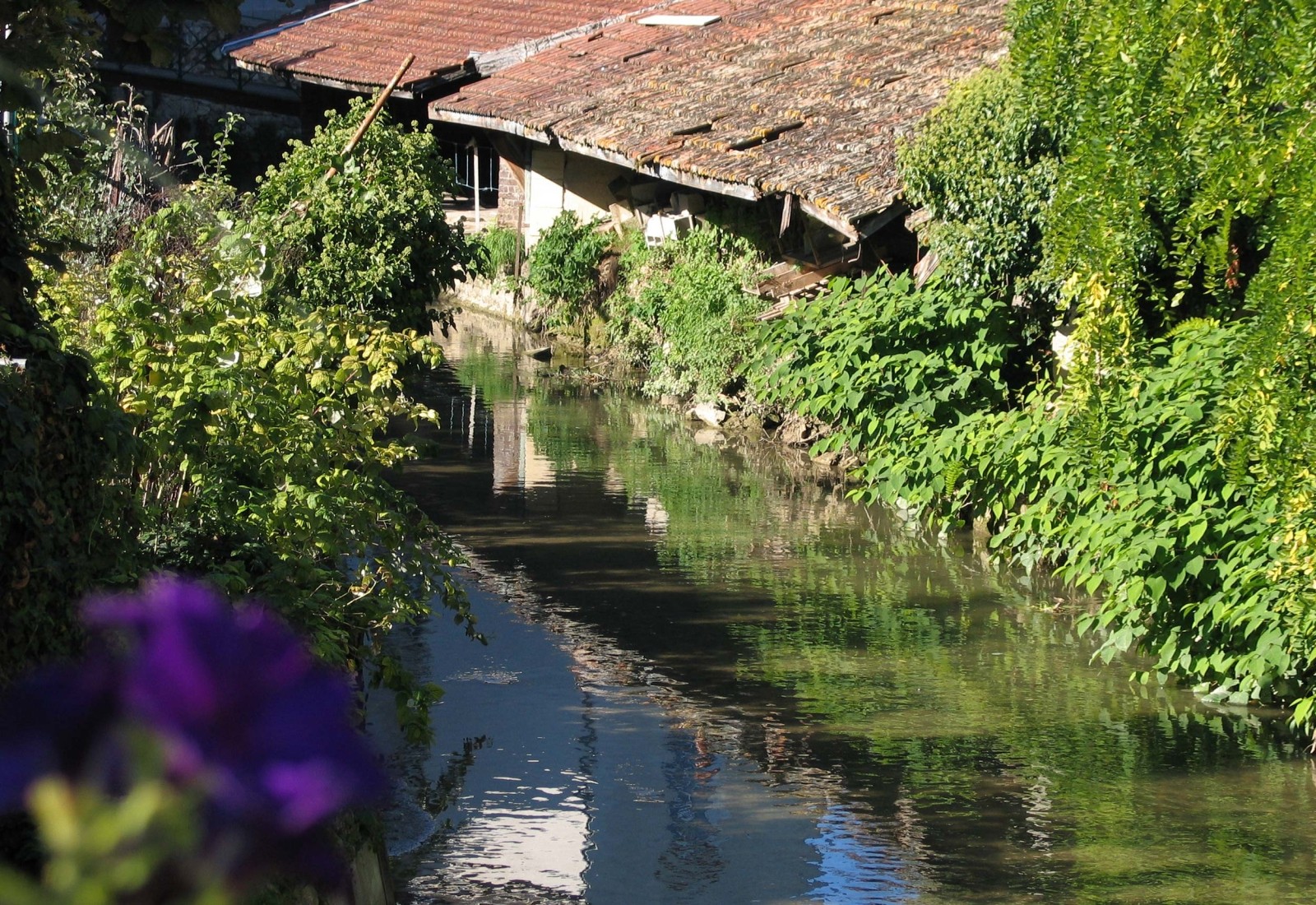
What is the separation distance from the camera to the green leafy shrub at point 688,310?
14531 mm

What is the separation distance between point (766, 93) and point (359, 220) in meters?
6.56

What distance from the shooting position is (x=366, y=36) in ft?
81.7

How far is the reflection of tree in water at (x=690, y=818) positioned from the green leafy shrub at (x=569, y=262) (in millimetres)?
12756

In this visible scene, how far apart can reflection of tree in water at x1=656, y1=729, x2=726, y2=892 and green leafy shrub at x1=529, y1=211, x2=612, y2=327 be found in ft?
41.8

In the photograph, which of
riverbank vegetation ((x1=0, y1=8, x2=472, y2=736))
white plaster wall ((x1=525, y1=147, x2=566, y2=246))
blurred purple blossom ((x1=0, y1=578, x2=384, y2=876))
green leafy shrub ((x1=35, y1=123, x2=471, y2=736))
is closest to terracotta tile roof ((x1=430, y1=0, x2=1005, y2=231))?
white plaster wall ((x1=525, y1=147, x2=566, y2=246))

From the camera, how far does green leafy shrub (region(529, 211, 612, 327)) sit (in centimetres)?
1909

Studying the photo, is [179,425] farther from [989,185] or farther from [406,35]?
[406,35]

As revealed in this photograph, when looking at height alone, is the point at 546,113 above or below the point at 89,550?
above

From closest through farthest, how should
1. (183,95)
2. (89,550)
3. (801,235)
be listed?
(89,550) < (801,235) < (183,95)

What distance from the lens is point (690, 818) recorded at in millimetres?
6082

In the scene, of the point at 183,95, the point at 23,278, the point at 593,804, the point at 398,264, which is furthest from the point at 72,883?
the point at 183,95

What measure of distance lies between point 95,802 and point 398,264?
35.3 feet

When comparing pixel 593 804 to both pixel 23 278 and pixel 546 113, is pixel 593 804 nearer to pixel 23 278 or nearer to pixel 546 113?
pixel 23 278

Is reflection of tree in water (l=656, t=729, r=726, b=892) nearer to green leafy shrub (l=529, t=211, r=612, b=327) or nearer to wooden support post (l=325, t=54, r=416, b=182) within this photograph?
wooden support post (l=325, t=54, r=416, b=182)
